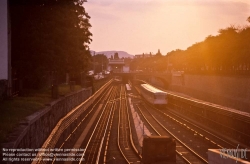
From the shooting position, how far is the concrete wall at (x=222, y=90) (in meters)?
48.4

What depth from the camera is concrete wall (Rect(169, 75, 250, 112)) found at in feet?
159

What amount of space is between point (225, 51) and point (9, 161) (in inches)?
2346

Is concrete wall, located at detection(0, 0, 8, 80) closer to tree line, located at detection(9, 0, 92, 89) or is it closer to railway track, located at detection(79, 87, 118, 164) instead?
tree line, located at detection(9, 0, 92, 89)

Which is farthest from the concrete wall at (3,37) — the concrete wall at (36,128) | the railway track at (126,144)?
the railway track at (126,144)

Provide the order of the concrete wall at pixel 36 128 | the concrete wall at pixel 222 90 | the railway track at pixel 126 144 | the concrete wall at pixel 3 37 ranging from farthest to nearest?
the concrete wall at pixel 222 90
the concrete wall at pixel 3 37
the railway track at pixel 126 144
the concrete wall at pixel 36 128

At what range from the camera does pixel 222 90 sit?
196ft

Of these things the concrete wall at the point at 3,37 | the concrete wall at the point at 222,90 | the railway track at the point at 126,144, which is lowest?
the railway track at the point at 126,144

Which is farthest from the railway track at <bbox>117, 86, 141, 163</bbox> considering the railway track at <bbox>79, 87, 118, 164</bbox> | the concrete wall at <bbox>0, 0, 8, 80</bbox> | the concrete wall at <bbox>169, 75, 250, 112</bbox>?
the concrete wall at <bbox>169, 75, 250, 112</bbox>

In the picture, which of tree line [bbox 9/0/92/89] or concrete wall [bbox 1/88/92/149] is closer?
concrete wall [bbox 1/88/92/149]

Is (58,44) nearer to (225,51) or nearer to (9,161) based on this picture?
(9,161)

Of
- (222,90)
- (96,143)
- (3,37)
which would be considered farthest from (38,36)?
(222,90)

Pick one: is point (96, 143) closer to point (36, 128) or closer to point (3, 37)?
point (36, 128)

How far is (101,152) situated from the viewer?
23000 mm

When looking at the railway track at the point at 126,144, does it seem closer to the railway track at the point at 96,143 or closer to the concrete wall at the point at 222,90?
the railway track at the point at 96,143
